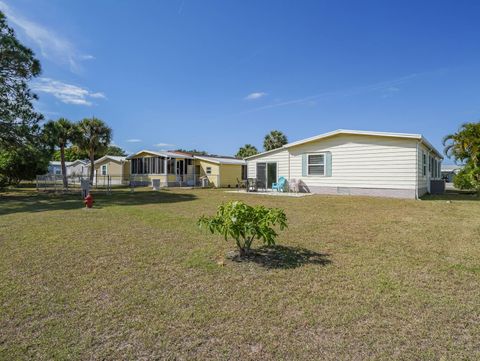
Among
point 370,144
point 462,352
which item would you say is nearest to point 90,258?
point 462,352

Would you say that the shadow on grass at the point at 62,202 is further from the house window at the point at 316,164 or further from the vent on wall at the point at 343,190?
the vent on wall at the point at 343,190

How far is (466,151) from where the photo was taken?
676 inches

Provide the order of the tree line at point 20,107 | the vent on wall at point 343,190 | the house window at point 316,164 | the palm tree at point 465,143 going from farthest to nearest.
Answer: the palm tree at point 465,143, the house window at point 316,164, the vent on wall at point 343,190, the tree line at point 20,107

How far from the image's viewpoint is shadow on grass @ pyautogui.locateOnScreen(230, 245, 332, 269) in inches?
167

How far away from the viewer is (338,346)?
7.43ft

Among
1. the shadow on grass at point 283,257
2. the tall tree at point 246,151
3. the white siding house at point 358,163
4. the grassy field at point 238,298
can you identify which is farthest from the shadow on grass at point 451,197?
the tall tree at point 246,151

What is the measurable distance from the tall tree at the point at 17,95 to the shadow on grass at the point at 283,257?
1694cm

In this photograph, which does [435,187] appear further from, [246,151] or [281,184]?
[246,151]

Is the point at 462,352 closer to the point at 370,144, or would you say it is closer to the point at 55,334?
the point at 55,334

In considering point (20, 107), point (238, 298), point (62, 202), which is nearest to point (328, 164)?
point (238, 298)

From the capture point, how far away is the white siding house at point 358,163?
1324 centimetres

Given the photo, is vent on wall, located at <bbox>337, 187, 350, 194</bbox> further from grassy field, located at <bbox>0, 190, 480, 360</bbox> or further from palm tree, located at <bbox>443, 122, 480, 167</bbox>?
grassy field, located at <bbox>0, 190, 480, 360</bbox>

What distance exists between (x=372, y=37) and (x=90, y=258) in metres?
15.5

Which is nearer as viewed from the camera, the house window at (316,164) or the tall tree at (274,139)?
the house window at (316,164)
